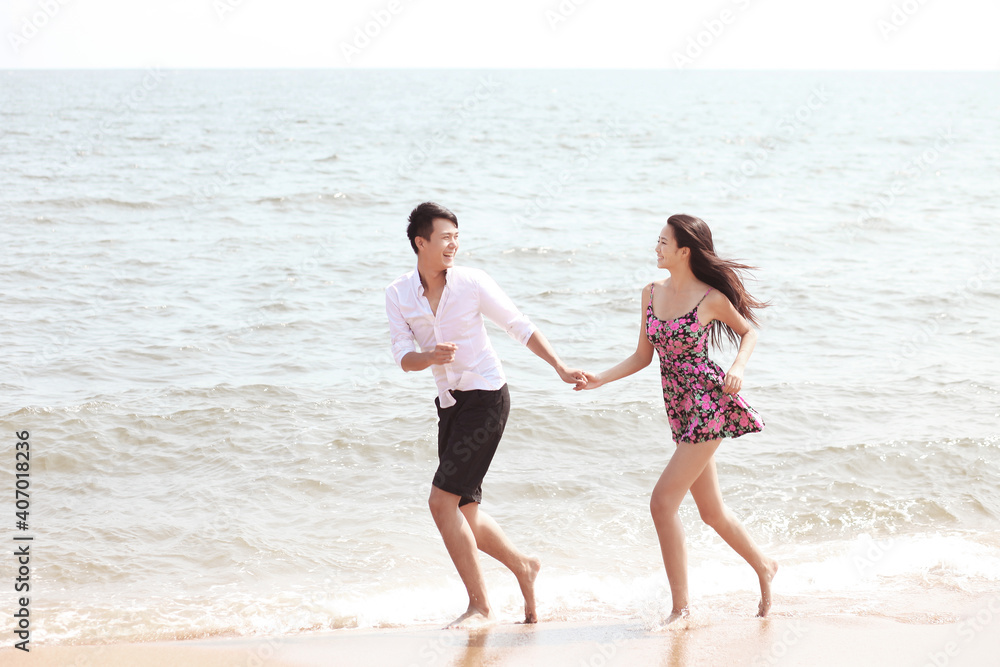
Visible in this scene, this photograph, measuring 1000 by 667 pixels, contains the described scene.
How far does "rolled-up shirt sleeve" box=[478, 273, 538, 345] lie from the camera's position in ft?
13.7

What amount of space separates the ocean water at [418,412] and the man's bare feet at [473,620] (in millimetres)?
528

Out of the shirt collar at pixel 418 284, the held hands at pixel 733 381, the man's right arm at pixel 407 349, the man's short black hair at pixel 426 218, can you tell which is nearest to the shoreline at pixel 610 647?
the held hands at pixel 733 381

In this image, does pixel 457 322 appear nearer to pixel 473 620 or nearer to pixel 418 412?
pixel 473 620

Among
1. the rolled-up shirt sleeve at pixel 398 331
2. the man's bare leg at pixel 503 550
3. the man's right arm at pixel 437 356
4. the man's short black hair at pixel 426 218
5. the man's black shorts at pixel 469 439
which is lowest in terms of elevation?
the man's bare leg at pixel 503 550

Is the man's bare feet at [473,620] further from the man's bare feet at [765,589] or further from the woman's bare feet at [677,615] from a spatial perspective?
the man's bare feet at [765,589]

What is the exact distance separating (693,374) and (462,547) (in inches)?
51.6

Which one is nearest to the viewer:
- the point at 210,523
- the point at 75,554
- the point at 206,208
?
the point at 75,554

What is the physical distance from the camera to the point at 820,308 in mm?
11539

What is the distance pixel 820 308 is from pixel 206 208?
12.1 m

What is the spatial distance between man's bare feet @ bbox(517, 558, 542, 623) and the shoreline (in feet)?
0.58

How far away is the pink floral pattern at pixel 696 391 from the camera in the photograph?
404 cm

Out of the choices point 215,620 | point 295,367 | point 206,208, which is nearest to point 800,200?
point 206,208

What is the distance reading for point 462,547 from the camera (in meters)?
4.19

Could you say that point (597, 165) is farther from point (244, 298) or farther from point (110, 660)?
point (110, 660)
